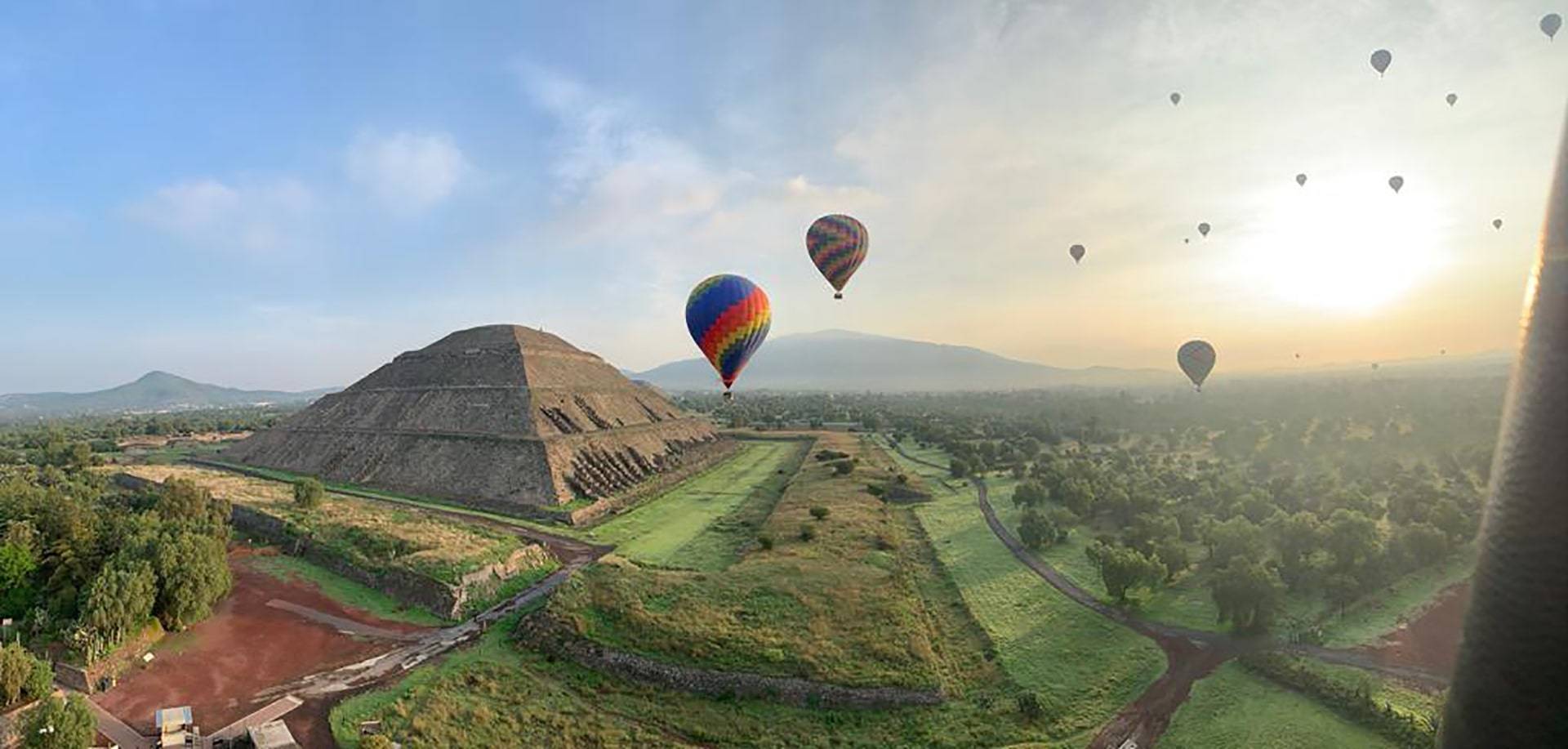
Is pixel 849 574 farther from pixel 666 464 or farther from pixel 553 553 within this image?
pixel 666 464

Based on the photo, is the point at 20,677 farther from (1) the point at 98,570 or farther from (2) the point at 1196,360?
(2) the point at 1196,360

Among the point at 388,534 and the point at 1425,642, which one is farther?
the point at 388,534

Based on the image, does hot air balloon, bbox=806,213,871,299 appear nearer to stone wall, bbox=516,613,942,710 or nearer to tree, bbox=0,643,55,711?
stone wall, bbox=516,613,942,710

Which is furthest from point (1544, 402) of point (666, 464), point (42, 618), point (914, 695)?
point (666, 464)

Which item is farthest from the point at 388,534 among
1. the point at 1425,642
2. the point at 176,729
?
the point at 1425,642

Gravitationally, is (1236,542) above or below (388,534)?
below

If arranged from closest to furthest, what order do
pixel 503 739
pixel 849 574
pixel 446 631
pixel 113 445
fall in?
pixel 503 739
pixel 446 631
pixel 849 574
pixel 113 445

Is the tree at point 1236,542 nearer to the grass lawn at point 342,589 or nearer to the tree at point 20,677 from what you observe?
the grass lawn at point 342,589
